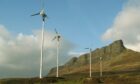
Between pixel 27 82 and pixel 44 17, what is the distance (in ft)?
109

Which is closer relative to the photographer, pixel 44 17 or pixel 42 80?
pixel 42 80

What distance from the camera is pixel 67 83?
110 metres

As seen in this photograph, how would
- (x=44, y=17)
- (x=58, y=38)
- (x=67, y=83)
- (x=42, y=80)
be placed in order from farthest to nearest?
(x=58, y=38)
(x=44, y=17)
(x=42, y=80)
(x=67, y=83)

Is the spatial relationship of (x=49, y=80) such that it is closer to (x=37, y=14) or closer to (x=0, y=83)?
(x=0, y=83)

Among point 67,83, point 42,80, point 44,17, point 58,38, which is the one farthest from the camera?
point 58,38

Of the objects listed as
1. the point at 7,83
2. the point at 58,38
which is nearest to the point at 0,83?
the point at 7,83

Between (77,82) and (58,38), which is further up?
(58,38)

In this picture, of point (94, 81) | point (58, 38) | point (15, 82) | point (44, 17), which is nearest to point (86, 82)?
point (94, 81)

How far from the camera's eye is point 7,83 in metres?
114

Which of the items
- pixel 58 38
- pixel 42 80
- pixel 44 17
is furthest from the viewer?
pixel 58 38

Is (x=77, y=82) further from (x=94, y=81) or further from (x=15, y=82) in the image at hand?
(x=15, y=82)

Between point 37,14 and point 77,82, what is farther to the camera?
point 37,14

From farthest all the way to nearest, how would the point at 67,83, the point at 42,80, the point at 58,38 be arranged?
the point at 58,38, the point at 42,80, the point at 67,83

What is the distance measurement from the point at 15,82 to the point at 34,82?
619 cm
